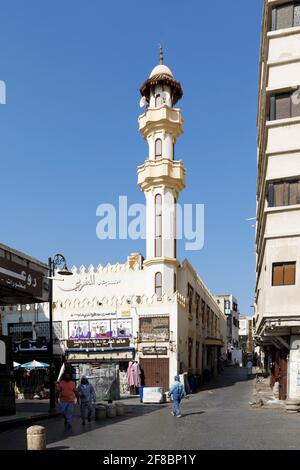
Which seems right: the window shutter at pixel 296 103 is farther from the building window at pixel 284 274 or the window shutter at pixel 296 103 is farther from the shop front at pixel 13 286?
the shop front at pixel 13 286

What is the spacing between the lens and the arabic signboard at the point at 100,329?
35.4 meters

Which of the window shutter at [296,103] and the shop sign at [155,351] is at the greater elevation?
the window shutter at [296,103]

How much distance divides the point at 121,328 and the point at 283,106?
18.0 meters

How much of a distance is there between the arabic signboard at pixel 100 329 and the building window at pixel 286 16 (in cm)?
1982

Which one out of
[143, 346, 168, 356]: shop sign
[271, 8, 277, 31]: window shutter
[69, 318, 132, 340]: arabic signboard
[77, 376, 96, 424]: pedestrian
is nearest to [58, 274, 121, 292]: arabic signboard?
[69, 318, 132, 340]: arabic signboard

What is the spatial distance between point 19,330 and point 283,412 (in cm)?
2273

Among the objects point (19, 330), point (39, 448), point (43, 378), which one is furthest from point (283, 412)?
point (19, 330)

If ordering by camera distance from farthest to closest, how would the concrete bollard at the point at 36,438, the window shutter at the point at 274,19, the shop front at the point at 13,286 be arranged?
the window shutter at the point at 274,19 → the shop front at the point at 13,286 → the concrete bollard at the point at 36,438

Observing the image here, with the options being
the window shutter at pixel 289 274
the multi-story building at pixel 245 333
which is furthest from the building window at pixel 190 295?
the multi-story building at pixel 245 333

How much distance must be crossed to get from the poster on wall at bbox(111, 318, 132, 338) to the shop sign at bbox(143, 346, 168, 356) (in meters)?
1.57

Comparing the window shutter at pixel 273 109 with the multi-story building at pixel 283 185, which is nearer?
the multi-story building at pixel 283 185

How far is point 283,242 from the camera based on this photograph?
2397 centimetres
